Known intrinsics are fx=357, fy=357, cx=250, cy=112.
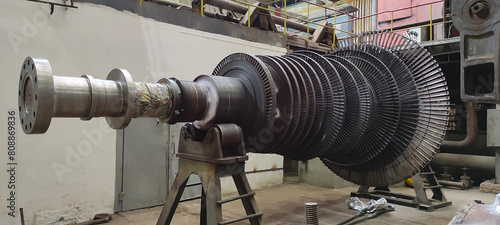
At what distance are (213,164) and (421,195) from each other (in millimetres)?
2881

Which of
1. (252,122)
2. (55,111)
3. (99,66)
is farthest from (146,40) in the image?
(55,111)

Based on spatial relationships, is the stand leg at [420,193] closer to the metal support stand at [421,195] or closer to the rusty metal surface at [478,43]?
the metal support stand at [421,195]

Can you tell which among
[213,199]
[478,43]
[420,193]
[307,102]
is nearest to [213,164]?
[213,199]

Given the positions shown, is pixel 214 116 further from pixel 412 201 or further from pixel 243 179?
pixel 412 201

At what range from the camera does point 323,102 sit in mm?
2508

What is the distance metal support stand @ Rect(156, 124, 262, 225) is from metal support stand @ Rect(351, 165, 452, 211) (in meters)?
2.48

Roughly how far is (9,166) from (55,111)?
201 centimetres

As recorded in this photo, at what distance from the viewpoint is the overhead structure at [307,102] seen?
170 centimetres

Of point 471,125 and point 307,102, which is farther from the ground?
point 307,102

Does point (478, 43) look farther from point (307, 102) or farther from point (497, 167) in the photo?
point (497, 167)

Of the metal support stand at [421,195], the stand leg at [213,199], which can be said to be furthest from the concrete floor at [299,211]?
the stand leg at [213,199]

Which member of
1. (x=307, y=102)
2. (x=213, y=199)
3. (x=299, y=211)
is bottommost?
(x=299, y=211)

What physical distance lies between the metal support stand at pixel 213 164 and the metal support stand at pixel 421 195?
2.48 metres

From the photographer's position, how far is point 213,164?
2133mm
